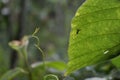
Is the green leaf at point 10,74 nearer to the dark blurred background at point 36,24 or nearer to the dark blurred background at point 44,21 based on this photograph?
the dark blurred background at point 36,24

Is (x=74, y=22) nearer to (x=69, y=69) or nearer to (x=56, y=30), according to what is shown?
(x=69, y=69)

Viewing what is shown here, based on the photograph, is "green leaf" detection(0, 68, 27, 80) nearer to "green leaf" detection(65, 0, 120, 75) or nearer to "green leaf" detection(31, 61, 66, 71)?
"green leaf" detection(31, 61, 66, 71)

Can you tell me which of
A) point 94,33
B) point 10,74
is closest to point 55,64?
point 10,74

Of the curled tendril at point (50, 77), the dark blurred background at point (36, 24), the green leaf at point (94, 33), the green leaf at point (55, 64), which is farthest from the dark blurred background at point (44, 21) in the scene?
the green leaf at point (94, 33)

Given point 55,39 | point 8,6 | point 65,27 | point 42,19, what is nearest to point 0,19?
point 8,6

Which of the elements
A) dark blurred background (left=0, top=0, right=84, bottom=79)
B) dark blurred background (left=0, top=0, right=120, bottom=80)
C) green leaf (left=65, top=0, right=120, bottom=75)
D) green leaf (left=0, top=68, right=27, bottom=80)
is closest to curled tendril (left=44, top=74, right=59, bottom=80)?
green leaf (left=65, top=0, right=120, bottom=75)
